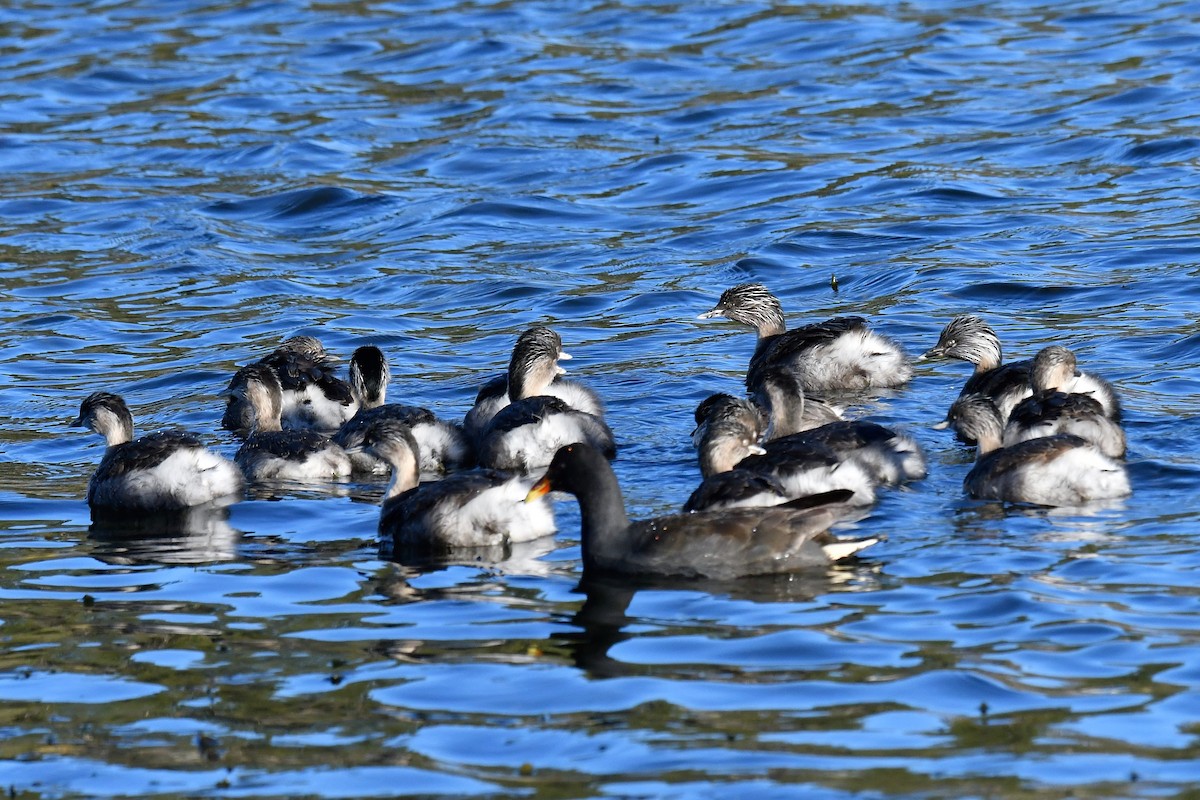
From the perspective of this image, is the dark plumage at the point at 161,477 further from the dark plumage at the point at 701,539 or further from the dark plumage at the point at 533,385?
the dark plumage at the point at 701,539

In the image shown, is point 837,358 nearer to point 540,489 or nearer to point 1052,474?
point 1052,474

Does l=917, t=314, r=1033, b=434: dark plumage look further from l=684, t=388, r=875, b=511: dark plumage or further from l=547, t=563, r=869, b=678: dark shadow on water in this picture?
l=547, t=563, r=869, b=678: dark shadow on water

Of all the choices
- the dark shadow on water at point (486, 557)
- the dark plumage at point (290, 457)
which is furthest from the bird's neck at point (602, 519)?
the dark plumage at point (290, 457)

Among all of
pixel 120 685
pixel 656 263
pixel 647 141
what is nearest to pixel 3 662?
pixel 120 685

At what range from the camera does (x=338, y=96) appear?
27.3m

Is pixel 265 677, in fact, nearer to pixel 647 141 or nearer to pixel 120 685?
pixel 120 685

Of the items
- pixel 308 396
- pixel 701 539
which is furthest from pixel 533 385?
pixel 701 539

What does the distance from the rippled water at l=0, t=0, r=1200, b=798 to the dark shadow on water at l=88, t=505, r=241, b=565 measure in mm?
60

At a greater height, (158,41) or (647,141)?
(158,41)

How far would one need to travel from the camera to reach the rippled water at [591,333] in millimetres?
7898

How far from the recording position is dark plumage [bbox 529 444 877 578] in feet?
32.8

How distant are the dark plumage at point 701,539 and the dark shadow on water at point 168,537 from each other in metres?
2.36

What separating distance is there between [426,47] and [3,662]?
70.4ft

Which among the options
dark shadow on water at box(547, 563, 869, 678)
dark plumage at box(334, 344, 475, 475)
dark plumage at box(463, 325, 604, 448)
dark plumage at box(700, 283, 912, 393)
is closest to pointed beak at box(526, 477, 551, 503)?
dark shadow on water at box(547, 563, 869, 678)
